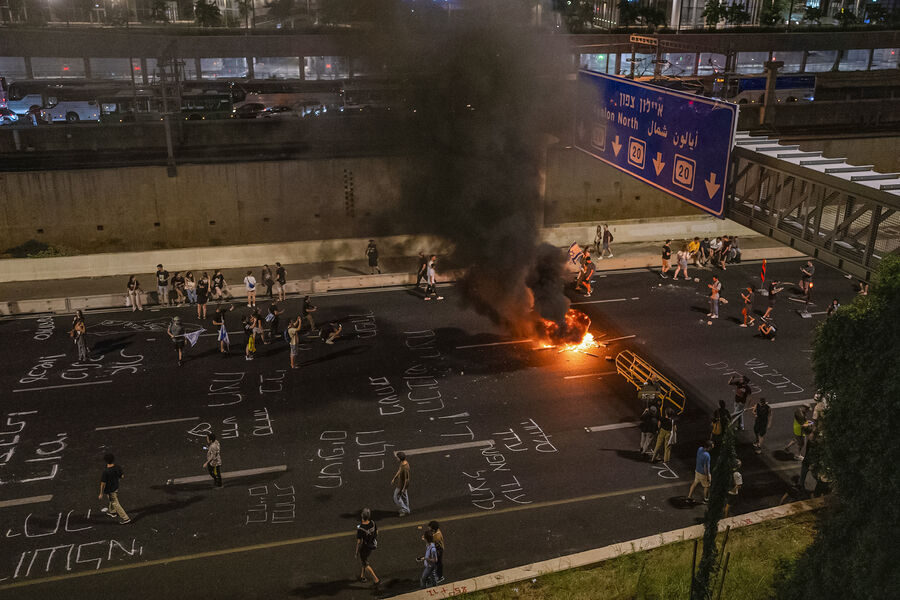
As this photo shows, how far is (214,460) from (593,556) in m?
6.54

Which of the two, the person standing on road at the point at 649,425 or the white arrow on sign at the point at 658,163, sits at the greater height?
the white arrow on sign at the point at 658,163

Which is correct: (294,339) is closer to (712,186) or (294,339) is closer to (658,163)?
(658,163)

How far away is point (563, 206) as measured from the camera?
1113 inches

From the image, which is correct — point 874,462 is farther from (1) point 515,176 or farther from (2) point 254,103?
(2) point 254,103

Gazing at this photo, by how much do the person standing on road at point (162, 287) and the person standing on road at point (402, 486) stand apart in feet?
38.2

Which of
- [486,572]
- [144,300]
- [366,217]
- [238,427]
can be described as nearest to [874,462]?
[486,572]

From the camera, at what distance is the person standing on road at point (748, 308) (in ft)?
66.4

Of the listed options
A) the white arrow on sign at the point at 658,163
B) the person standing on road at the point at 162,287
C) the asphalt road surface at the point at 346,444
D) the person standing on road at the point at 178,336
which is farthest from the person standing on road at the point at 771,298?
the person standing on road at the point at 162,287

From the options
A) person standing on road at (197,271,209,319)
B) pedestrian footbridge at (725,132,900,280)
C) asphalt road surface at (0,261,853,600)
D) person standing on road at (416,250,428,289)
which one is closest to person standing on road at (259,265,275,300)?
asphalt road surface at (0,261,853,600)

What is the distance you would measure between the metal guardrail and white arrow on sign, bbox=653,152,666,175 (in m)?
4.52

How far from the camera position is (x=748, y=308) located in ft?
69.6

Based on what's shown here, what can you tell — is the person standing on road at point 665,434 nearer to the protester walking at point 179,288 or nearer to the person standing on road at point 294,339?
the person standing on road at point 294,339

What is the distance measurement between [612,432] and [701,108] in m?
6.39

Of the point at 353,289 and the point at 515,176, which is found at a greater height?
the point at 515,176
